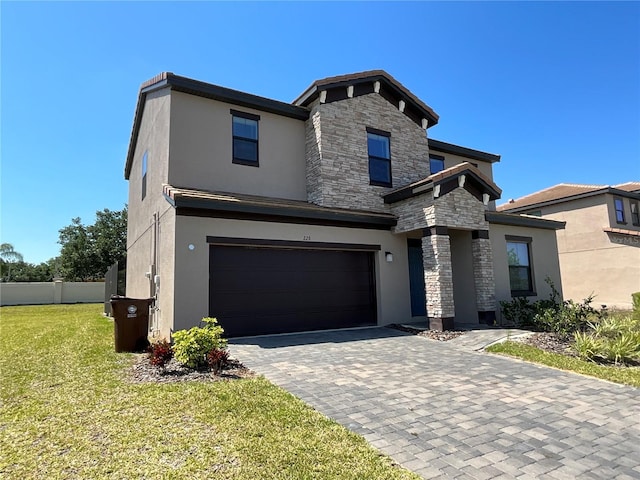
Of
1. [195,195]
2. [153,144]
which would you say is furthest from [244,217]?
[153,144]

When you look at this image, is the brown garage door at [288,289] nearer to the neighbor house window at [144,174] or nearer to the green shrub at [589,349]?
the green shrub at [589,349]

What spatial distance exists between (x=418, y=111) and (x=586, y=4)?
596 cm

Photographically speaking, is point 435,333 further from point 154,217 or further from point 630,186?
point 630,186

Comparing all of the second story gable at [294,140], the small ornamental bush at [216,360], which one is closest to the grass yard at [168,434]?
the small ornamental bush at [216,360]

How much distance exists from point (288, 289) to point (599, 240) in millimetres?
20059

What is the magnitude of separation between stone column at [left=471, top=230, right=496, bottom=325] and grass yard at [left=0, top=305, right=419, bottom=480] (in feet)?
28.0

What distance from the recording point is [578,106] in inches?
619

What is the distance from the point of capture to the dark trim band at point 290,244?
935 centimetres

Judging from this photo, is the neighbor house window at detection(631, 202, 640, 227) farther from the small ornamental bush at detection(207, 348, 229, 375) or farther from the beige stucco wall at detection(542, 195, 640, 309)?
the small ornamental bush at detection(207, 348, 229, 375)

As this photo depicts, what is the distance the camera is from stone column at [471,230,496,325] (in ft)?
38.2

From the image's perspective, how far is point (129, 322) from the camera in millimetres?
8148

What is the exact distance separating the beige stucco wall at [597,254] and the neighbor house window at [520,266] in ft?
31.7

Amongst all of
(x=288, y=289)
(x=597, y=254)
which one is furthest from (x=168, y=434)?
(x=597, y=254)

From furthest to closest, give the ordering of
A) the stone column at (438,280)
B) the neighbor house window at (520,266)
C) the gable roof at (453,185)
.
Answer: the neighbor house window at (520,266) → the gable roof at (453,185) → the stone column at (438,280)
